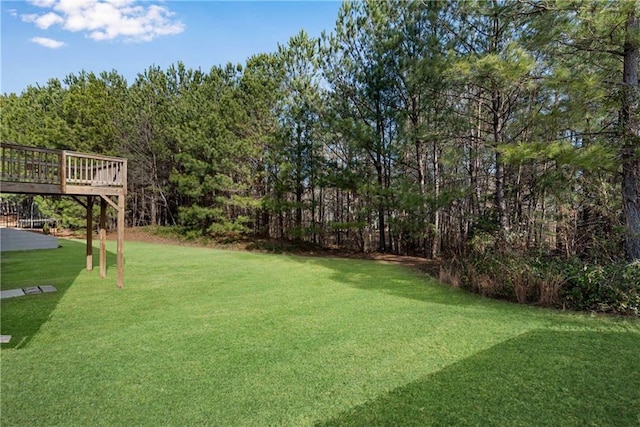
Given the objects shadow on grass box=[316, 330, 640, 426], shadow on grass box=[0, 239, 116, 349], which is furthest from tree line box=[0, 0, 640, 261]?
shadow on grass box=[0, 239, 116, 349]

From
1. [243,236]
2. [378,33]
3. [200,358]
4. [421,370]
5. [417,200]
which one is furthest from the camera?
[243,236]

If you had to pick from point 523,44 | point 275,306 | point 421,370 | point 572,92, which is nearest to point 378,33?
point 523,44

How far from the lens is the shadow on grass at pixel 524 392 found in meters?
2.43

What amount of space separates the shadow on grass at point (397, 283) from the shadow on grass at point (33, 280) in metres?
4.99

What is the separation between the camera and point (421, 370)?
316 centimetres

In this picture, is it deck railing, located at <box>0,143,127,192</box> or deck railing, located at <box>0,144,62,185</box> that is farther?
deck railing, located at <box>0,143,127,192</box>

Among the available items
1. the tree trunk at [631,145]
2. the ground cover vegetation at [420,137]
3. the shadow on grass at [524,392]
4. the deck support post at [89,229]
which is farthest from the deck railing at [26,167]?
the tree trunk at [631,145]

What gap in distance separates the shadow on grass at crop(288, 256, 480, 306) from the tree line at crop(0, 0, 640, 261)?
1.74 metres

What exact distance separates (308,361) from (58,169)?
5.45 m

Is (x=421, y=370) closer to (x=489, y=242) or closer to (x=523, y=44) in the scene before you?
(x=489, y=242)

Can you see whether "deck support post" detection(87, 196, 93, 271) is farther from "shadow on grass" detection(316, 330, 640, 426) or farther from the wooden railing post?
"shadow on grass" detection(316, 330, 640, 426)

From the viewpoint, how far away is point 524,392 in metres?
2.78

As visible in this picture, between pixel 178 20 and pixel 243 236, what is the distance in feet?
32.3

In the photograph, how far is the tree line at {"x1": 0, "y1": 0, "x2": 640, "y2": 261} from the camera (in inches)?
227
